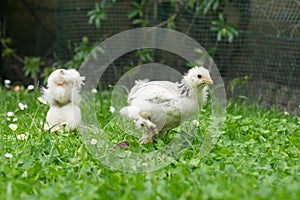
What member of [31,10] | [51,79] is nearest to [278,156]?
[51,79]

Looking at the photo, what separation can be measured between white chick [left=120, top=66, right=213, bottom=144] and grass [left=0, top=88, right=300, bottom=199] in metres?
0.22

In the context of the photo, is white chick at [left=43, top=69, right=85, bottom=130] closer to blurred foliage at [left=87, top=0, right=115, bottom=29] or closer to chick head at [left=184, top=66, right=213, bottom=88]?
chick head at [left=184, top=66, right=213, bottom=88]

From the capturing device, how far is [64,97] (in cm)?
371

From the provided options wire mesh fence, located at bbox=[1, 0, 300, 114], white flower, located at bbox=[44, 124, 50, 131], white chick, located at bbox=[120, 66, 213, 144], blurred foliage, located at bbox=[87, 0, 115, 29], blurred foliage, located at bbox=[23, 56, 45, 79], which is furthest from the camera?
blurred foliage, located at bbox=[23, 56, 45, 79]

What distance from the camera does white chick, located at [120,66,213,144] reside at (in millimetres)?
3242

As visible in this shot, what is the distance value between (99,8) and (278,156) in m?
3.43

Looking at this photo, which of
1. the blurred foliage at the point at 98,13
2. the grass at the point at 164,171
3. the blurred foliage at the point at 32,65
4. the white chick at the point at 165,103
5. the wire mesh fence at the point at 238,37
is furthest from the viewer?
the blurred foliage at the point at 32,65

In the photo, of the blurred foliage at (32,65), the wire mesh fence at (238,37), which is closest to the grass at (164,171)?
the wire mesh fence at (238,37)

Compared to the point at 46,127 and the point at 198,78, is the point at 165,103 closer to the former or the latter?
the point at 198,78

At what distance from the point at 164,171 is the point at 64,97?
1.14 m

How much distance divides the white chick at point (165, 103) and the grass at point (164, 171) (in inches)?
8.6

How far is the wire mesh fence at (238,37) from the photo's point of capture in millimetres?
5305

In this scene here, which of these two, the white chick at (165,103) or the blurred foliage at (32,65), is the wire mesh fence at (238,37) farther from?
the white chick at (165,103)

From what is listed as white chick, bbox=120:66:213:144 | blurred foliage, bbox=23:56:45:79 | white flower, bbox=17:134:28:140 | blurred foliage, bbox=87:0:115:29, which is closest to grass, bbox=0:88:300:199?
white flower, bbox=17:134:28:140
